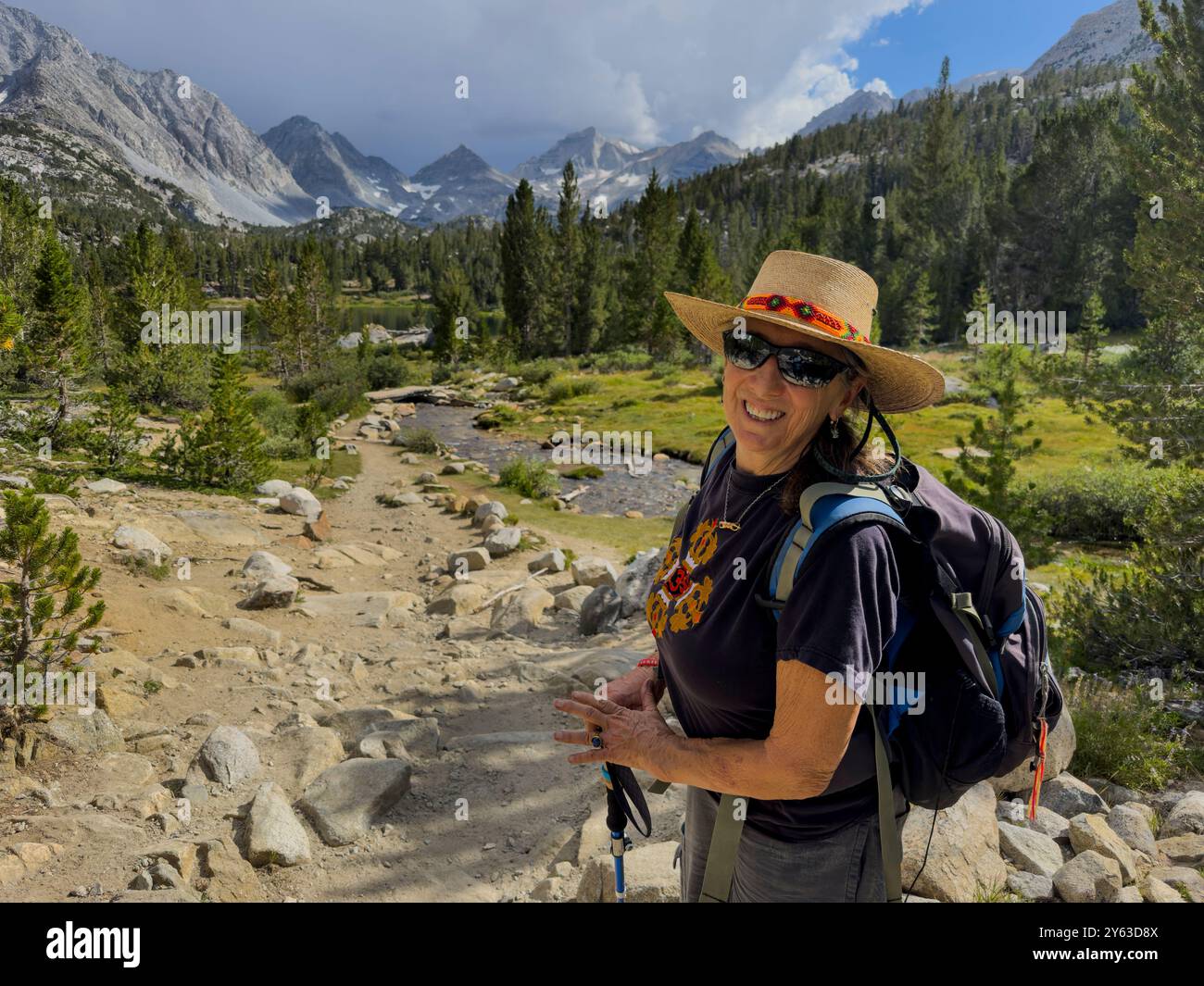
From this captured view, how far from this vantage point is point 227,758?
5020mm

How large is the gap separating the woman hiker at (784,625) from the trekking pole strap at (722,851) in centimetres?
3

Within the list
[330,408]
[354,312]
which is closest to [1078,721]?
[330,408]

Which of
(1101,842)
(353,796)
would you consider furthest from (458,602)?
(1101,842)

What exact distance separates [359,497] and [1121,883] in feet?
56.8

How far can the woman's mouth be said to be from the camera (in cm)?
197

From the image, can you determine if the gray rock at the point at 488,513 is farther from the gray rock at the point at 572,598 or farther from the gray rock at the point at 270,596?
the gray rock at the point at 270,596

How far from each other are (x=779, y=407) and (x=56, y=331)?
799 inches

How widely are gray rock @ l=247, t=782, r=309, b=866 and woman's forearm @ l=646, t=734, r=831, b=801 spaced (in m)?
3.44

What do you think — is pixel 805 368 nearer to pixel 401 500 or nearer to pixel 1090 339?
pixel 401 500

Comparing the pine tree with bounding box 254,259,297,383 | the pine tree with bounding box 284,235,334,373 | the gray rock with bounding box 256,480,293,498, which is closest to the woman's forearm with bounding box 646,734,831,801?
the gray rock with bounding box 256,480,293,498

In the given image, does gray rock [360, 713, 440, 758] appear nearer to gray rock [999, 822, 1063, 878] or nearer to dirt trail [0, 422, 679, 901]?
dirt trail [0, 422, 679, 901]

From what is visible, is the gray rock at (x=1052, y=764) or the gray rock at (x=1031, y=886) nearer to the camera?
the gray rock at (x=1031, y=886)

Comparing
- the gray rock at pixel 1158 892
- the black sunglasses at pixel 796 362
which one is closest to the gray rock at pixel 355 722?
the black sunglasses at pixel 796 362

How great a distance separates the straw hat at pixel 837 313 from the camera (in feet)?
6.54
